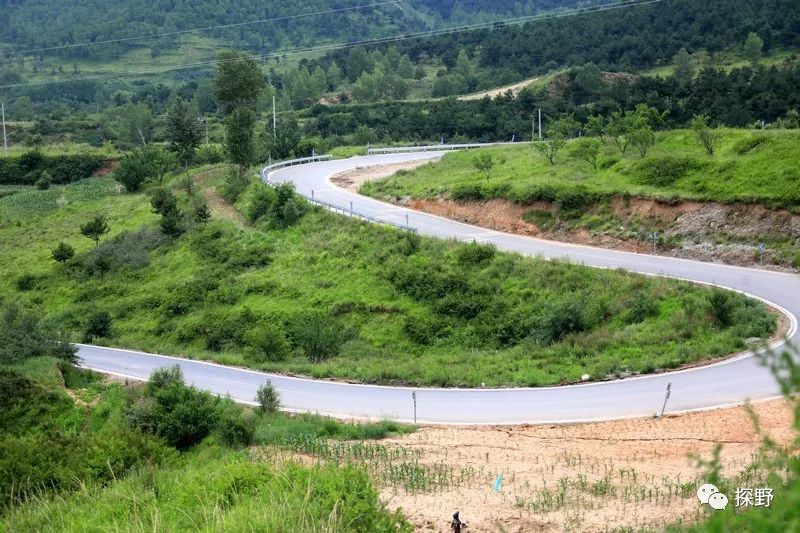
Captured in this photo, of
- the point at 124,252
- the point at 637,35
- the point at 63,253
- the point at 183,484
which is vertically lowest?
the point at 63,253

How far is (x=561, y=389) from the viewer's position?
19625 mm

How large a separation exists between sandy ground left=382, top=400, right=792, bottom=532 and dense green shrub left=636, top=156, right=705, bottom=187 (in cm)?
1715

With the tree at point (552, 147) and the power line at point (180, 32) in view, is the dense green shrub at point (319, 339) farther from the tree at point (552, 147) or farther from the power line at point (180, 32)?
the power line at point (180, 32)

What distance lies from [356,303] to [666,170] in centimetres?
1265

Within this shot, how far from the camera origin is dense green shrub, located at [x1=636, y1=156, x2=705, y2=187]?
3272cm

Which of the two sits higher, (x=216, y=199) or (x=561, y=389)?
(x=561, y=389)

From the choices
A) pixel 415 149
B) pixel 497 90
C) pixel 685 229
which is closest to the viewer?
pixel 685 229

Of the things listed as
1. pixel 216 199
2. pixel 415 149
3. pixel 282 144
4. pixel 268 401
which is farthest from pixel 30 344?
pixel 415 149

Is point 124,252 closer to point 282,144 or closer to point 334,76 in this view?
point 282,144

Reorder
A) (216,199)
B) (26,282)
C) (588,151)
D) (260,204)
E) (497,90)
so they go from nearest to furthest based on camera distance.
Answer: (588,151)
(260,204)
(26,282)
(216,199)
(497,90)

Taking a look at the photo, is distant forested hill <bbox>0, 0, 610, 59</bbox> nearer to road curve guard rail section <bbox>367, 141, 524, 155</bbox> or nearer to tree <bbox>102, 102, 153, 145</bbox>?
tree <bbox>102, 102, 153, 145</bbox>

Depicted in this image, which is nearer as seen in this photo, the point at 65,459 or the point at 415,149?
the point at 65,459

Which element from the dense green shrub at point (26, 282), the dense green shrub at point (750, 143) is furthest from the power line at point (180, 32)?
the dense green shrub at point (750, 143)

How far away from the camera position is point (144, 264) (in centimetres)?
4172
